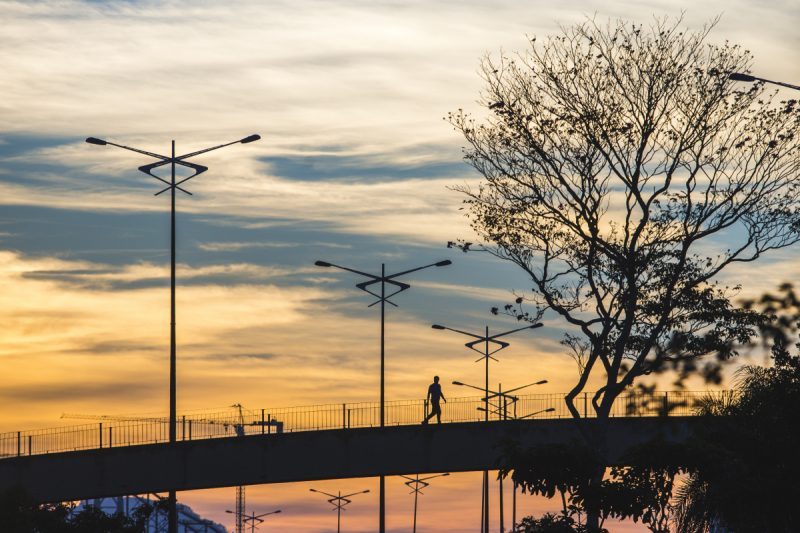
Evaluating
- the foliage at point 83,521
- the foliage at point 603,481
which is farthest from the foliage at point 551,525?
the foliage at point 83,521

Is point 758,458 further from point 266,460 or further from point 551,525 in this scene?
point 266,460

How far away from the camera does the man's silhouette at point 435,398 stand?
6575 centimetres

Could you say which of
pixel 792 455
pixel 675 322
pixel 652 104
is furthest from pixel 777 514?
pixel 652 104

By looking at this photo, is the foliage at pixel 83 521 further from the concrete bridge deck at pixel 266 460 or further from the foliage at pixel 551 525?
the foliage at pixel 551 525

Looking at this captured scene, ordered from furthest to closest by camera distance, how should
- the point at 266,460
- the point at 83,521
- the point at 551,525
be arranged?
the point at 83,521 → the point at 266,460 → the point at 551,525

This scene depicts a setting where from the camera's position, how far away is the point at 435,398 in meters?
65.9

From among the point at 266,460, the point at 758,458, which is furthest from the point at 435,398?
the point at 758,458

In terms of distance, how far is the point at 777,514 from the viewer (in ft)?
154

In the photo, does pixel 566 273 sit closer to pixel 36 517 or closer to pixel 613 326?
pixel 613 326

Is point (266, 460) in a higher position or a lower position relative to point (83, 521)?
higher

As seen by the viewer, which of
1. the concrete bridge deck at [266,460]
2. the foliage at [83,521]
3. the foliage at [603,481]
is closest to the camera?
the foliage at [603,481]

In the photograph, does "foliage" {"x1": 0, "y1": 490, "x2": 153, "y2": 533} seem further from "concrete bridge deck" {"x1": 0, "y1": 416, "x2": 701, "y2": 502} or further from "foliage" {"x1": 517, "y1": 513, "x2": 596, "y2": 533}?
"foliage" {"x1": 517, "y1": 513, "x2": 596, "y2": 533}

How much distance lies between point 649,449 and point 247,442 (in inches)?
928

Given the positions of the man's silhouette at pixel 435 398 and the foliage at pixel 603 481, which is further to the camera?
the man's silhouette at pixel 435 398
